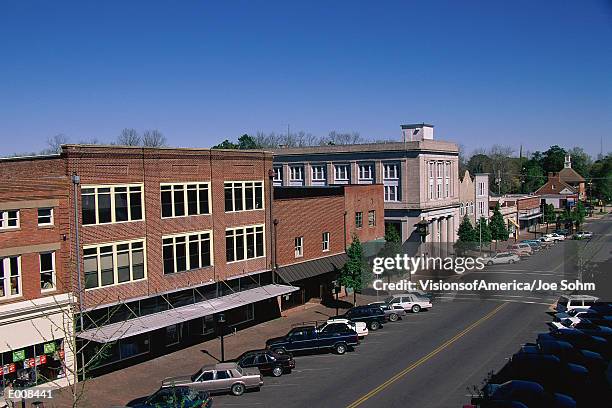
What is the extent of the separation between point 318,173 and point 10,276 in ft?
177

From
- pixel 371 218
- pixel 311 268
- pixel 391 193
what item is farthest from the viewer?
pixel 391 193

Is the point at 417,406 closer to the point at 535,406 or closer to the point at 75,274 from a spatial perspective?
the point at 535,406

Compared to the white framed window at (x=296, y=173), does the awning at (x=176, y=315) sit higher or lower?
lower

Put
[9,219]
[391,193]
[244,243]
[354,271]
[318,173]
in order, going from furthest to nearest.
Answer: [318,173]
[391,193]
[354,271]
[244,243]
[9,219]

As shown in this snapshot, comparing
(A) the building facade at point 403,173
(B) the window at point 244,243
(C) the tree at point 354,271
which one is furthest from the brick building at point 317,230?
(A) the building facade at point 403,173

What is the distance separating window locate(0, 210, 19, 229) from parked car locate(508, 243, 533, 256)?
60.7m

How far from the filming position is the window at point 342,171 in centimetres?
7488

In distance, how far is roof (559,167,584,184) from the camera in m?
149

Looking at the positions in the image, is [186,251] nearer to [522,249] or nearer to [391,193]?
[391,193]

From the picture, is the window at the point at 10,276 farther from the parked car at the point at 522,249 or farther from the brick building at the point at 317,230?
the parked car at the point at 522,249

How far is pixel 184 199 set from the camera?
3588cm

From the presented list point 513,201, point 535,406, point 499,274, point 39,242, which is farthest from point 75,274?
point 513,201

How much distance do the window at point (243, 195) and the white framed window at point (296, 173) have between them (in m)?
37.3

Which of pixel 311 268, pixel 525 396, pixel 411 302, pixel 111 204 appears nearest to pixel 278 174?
pixel 311 268
